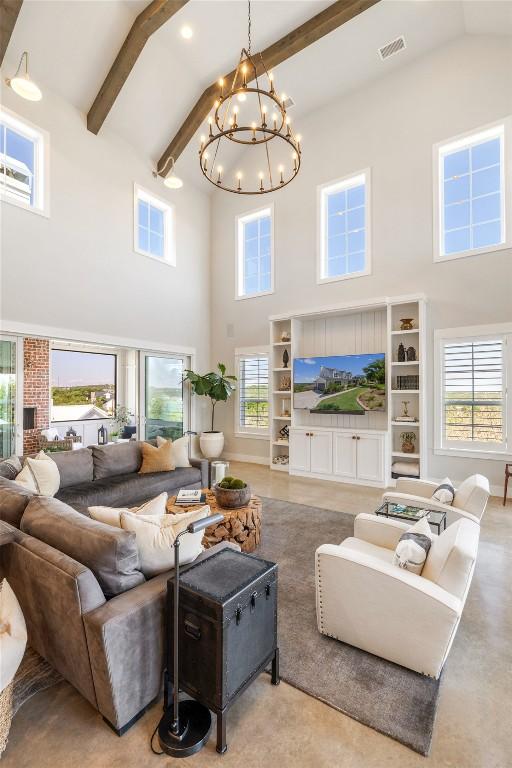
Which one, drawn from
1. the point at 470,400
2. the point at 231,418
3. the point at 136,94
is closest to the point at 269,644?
the point at 470,400

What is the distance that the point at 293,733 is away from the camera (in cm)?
165

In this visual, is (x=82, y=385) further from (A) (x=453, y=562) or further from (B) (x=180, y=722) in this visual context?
(A) (x=453, y=562)

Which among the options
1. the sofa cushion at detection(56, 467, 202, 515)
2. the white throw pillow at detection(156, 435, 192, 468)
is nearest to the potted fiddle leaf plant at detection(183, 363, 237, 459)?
the white throw pillow at detection(156, 435, 192, 468)

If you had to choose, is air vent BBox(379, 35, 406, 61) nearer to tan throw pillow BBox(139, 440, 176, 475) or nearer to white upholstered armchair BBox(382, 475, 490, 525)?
white upholstered armchair BBox(382, 475, 490, 525)

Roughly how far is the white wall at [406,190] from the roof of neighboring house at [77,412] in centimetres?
343

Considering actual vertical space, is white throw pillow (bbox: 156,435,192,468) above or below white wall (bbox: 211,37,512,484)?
below

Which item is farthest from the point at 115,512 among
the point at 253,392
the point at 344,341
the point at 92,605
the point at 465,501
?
the point at 253,392

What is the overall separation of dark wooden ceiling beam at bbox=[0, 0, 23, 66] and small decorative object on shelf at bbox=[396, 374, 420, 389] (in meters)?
6.67

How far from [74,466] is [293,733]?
137 inches

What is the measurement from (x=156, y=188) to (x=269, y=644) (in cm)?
751

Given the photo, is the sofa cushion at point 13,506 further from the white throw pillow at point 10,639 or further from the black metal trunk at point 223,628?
the black metal trunk at point 223,628

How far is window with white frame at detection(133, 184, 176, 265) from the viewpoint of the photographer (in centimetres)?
679

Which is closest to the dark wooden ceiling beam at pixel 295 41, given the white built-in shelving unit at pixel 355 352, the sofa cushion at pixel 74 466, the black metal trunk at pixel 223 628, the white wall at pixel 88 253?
the white wall at pixel 88 253

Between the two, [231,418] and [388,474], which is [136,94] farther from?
[388,474]
